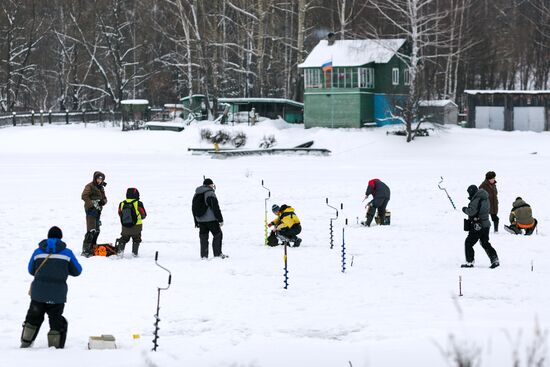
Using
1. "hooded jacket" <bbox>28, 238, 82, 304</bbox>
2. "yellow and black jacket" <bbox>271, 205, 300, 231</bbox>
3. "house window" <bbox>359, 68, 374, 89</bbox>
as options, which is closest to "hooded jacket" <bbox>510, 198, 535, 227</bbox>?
"yellow and black jacket" <bbox>271, 205, 300, 231</bbox>

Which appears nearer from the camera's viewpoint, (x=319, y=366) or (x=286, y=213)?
(x=319, y=366)

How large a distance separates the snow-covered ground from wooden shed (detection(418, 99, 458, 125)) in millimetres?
17678

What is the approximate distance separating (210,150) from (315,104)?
12262 millimetres

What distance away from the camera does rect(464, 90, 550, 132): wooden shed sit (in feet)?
185

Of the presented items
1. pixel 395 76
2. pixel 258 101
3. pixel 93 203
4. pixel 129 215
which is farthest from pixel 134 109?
pixel 129 215

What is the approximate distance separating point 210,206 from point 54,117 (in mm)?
43362

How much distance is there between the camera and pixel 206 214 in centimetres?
1772

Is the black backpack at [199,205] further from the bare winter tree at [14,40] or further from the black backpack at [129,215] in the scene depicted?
the bare winter tree at [14,40]

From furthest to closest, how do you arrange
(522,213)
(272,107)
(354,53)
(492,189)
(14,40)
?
1. (14,40)
2. (272,107)
3. (354,53)
4. (492,189)
5. (522,213)

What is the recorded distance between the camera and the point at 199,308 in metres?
13.4

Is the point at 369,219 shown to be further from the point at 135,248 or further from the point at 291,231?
the point at 135,248

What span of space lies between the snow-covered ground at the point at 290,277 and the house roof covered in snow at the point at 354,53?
58.6ft

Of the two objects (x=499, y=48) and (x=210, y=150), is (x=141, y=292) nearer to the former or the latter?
(x=210, y=150)

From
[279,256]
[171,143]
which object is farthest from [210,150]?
[279,256]
